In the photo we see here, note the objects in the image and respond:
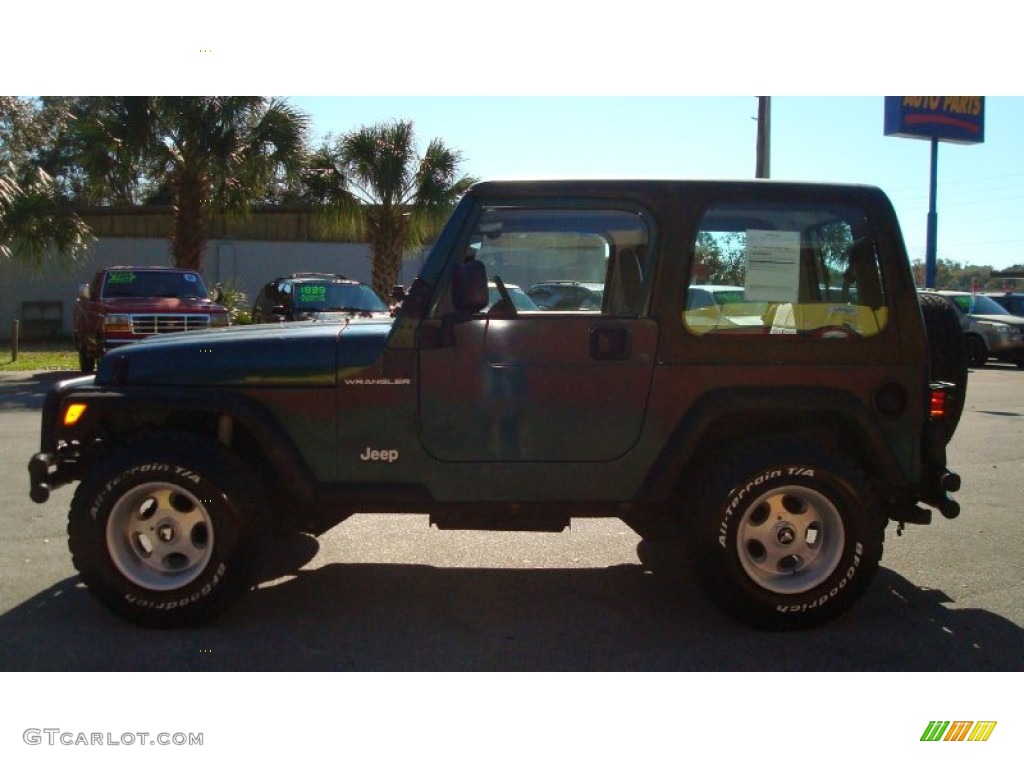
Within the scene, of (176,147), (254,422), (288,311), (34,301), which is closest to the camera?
(254,422)

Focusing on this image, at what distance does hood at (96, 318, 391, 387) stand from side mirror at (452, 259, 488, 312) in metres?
0.44

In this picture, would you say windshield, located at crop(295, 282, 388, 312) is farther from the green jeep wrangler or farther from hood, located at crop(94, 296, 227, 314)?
Answer: the green jeep wrangler

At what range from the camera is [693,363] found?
4695 millimetres

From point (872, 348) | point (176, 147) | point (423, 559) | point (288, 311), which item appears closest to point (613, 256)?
point (872, 348)

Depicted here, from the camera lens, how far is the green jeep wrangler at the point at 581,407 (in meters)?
4.65

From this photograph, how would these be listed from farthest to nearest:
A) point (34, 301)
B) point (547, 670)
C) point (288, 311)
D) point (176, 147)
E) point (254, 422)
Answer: point (34, 301), point (176, 147), point (288, 311), point (254, 422), point (547, 670)

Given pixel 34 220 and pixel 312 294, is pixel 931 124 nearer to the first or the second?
pixel 312 294

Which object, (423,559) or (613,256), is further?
(423,559)

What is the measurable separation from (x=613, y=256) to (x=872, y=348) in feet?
4.14

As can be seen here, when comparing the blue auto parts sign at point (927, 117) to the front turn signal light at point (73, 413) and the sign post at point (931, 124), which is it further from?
the front turn signal light at point (73, 413)

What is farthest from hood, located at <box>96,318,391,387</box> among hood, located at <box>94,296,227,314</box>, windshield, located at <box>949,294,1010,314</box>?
windshield, located at <box>949,294,1010,314</box>

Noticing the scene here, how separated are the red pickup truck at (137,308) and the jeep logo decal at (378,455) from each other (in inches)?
445
